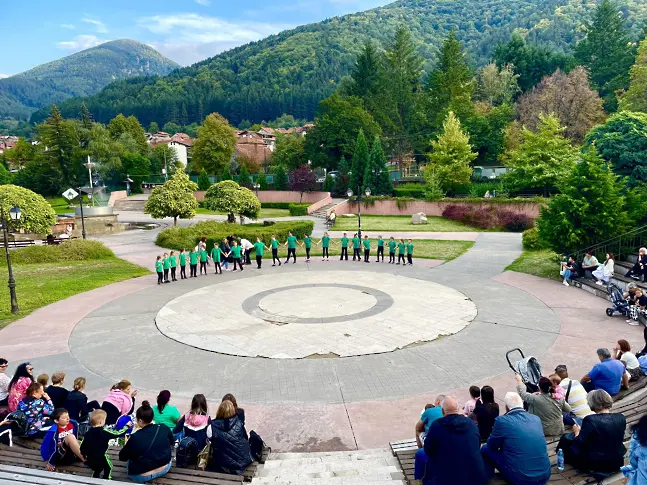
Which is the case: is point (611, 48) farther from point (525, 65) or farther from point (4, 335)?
point (4, 335)

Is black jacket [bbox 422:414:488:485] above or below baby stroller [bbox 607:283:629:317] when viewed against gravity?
above

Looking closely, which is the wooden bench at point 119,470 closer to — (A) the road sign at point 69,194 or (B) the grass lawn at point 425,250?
(B) the grass lawn at point 425,250

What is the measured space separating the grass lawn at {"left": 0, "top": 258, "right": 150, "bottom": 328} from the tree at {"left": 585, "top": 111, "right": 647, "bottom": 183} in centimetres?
2263

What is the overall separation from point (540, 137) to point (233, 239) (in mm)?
30827

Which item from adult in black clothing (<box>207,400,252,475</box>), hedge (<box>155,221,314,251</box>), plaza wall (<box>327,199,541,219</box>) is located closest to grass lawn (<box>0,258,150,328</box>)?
hedge (<box>155,221,314,251</box>)

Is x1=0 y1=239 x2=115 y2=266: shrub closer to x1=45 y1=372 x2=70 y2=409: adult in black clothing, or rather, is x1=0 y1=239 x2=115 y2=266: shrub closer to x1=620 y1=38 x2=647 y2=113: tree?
x1=45 y1=372 x2=70 y2=409: adult in black clothing

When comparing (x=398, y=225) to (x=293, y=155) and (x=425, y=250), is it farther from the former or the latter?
(x=293, y=155)

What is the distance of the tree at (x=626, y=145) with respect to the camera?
828 inches

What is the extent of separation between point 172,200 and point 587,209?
26.4 m

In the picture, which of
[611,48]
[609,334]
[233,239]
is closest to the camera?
[609,334]

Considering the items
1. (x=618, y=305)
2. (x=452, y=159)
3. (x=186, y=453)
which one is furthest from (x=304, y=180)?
(x=186, y=453)

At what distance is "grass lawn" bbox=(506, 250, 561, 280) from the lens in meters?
20.2

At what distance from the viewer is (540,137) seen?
1610 inches

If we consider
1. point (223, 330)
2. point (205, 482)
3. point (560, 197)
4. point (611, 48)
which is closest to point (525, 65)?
point (611, 48)
